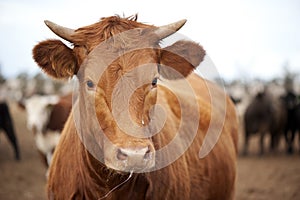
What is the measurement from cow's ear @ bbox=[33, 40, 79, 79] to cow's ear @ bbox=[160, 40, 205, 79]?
0.63m

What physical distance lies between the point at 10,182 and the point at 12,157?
3.42 m

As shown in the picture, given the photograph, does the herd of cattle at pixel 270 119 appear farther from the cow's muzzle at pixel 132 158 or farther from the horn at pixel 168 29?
the cow's muzzle at pixel 132 158

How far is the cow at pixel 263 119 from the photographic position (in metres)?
13.1

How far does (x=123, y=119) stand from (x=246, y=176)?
8.30 metres

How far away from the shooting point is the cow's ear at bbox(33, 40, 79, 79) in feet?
8.85

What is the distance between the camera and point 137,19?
112 inches

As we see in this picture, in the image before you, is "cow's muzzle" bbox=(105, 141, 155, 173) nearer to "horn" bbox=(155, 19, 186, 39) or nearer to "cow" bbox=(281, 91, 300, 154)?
"horn" bbox=(155, 19, 186, 39)

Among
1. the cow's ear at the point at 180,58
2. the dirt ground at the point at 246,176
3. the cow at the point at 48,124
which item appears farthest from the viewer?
the cow at the point at 48,124

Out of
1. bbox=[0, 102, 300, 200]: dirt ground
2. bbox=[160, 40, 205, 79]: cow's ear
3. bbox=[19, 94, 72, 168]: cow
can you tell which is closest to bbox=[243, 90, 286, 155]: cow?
bbox=[0, 102, 300, 200]: dirt ground

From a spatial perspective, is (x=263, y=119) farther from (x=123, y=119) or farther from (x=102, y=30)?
(x=123, y=119)

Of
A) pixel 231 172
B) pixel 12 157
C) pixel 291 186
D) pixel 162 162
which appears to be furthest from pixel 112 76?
pixel 12 157

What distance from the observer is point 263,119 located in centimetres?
1318

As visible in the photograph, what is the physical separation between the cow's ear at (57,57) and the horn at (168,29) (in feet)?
1.95

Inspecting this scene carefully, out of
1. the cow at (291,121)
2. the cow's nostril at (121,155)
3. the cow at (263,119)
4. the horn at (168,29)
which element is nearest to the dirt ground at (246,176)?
the cow at (291,121)
